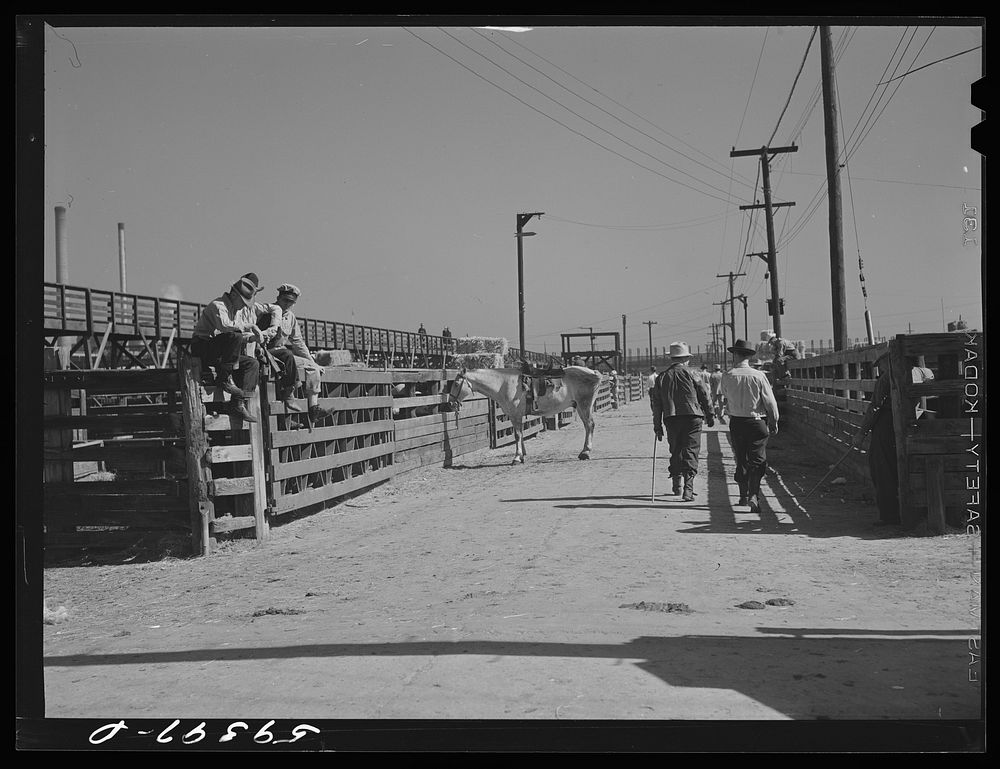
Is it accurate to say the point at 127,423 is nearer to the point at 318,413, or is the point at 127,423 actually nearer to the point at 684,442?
the point at 318,413

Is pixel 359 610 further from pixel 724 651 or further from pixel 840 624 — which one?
pixel 840 624

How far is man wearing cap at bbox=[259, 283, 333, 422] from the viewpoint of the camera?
9.33m

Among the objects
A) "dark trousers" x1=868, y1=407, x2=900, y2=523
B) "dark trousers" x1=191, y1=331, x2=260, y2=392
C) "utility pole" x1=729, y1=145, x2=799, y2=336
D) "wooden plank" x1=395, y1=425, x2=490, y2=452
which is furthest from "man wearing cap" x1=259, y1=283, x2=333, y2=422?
"utility pole" x1=729, y1=145, x2=799, y2=336

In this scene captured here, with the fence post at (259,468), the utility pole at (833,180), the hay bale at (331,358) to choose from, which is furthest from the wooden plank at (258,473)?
the utility pole at (833,180)

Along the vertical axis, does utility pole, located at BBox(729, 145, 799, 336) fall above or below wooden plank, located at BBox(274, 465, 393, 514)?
above

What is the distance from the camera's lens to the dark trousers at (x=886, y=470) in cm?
796

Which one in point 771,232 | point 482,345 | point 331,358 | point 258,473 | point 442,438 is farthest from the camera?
point 482,345

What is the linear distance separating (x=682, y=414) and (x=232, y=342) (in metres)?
5.40

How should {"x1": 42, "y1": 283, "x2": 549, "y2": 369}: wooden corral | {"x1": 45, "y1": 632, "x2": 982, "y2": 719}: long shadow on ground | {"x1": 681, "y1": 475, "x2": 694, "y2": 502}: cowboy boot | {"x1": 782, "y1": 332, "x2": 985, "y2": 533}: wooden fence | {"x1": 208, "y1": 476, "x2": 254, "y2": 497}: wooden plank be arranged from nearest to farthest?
1. {"x1": 45, "y1": 632, "x2": 982, "y2": 719}: long shadow on ground
2. {"x1": 782, "y1": 332, "x2": 985, "y2": 533}: wooden fence
3. {"x1": 208, "y1": 476, "x2": 254, "y2": 497}: wooden plank
4. {"x1": 681, "y1": 475, "x2": 694, "y2": 502}: cowboy boot
5. {"x1": 42, "y1": 283, "x2": 549, "y2": 369}: wooden corral

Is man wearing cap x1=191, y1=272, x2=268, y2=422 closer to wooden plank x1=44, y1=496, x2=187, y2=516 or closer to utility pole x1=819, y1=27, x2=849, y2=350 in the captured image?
wooden plank x1=44, y1=496, x2=187, y2=516

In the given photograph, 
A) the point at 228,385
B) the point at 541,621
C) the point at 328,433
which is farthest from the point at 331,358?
the point at 541,621

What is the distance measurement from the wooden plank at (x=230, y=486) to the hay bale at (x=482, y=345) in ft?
110

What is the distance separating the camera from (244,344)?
838cm

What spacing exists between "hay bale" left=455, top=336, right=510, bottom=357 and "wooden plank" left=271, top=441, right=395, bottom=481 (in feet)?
96.1
